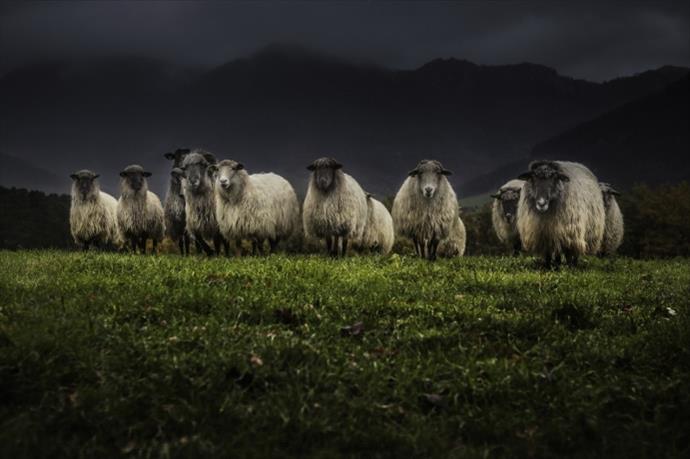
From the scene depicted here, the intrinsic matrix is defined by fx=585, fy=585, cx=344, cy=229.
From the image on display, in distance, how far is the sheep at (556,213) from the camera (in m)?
13.5

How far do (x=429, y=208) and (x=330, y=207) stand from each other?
9.49ft

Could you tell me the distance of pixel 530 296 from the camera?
8.94m

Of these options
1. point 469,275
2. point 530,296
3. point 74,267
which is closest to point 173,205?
point 74,267

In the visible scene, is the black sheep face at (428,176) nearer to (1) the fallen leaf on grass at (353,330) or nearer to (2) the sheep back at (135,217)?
(2) the sheep back at (135,217)

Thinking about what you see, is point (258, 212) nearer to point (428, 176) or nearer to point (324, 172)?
point (324, 172)

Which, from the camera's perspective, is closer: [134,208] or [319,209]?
[319,209]

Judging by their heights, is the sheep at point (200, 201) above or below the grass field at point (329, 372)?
above

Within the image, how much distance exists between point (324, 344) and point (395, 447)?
1896 millimetres

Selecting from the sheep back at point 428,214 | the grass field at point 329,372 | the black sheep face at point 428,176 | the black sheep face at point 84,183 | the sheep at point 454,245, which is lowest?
the grass field at point 329,372

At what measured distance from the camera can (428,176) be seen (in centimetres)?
1675

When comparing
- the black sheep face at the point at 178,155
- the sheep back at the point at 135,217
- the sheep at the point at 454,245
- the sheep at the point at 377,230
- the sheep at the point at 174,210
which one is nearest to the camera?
the sheep at the point at 174,210

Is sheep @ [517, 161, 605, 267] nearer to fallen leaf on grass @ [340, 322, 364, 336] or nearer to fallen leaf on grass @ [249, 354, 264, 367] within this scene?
fallen leaf on grass @ [340, 322, 364, 336]

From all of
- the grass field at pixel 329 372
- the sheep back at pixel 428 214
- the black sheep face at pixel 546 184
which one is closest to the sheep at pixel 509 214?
the sheep back at pixel 428 214

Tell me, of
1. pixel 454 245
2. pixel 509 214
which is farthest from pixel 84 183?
pixel 454 245
